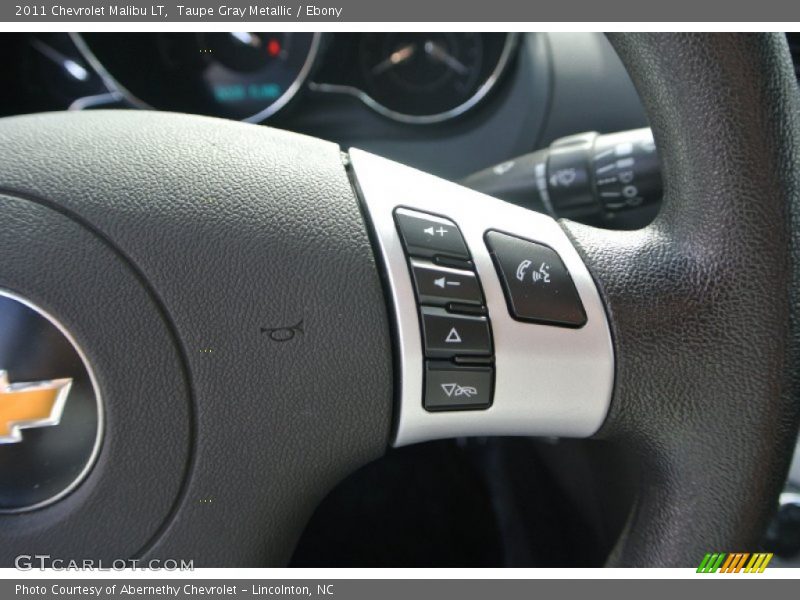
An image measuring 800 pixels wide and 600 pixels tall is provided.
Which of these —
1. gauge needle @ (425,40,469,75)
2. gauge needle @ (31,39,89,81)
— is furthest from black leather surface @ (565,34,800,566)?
gauge needle @ (31,39,89,81)

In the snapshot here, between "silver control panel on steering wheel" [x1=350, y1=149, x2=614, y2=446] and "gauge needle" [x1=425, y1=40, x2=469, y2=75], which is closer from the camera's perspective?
"silver control panel on steering wheel" [x1=350, y1=149, x2=614, y2=446]

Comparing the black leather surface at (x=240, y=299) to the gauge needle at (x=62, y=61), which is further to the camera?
the gauge needle at (x=62, y=61)

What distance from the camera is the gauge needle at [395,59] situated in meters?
1.39

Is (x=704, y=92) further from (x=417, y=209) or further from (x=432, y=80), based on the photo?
(x=432, y=80)

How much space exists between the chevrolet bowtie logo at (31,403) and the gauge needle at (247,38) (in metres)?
1.00

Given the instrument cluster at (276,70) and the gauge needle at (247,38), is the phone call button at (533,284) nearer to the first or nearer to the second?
the instrument cluster at (276,70)

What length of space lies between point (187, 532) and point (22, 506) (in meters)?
0.13

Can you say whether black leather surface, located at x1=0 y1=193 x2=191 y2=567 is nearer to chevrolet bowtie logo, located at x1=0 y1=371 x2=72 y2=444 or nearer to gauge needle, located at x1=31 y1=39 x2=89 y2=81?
chevrolet bowtie logo, located at x1=0 y1=371 x2=72 y2=444

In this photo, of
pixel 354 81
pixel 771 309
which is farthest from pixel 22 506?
pixel 354 81

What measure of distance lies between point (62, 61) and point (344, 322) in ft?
3.70

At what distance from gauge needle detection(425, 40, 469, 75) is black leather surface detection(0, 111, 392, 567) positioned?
868 mm

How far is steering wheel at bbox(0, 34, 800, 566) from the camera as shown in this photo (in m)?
0.54

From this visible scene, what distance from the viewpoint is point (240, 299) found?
540 mm

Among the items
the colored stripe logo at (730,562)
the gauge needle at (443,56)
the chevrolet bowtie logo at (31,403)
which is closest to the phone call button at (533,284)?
the colored stripe logo at (730,562)
